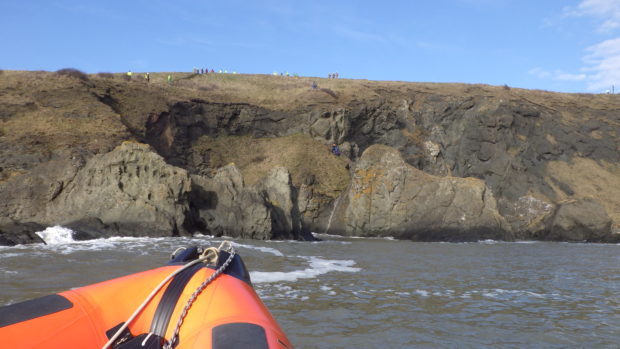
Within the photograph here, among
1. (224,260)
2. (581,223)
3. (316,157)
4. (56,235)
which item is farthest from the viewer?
(316,157)

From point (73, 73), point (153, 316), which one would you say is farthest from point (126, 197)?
point (73, 73)

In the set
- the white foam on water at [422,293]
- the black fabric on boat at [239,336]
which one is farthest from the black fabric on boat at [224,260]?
the white foam on water at [422,293]

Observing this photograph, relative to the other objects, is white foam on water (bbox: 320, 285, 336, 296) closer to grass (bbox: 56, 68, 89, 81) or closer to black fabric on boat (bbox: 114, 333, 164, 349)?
black fabric on boat (bbox: 114, 333, 164, 349)

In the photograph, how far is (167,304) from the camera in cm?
317

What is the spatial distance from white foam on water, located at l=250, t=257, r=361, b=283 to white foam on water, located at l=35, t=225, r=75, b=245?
8068 mm

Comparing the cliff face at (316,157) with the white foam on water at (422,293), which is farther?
the cliff face at (316,157)

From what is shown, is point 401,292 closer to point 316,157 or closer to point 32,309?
point 32,309

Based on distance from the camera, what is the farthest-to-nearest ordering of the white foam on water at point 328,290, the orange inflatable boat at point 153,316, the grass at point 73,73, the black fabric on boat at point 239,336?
the grass at point 73,73 → the white foam on water at point 328,290 → the orange inflatable boat at point 153,316 → the black fabric on boat at point 239,336

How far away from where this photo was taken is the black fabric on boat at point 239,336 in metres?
2.58

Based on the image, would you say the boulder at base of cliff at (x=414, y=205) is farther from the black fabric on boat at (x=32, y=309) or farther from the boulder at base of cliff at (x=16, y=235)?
the black fabric on boat at (x=32, y=309)

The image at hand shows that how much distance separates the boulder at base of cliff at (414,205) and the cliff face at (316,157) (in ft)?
0.24

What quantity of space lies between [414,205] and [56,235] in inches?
684

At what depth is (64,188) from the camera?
17.6 meters

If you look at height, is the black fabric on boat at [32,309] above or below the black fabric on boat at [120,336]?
above
